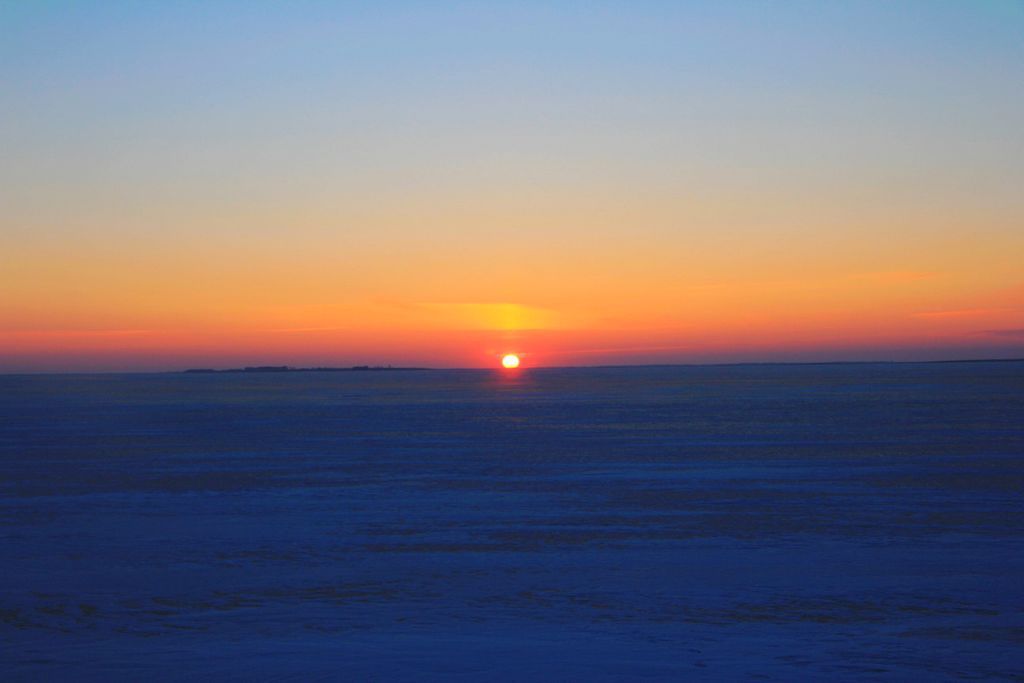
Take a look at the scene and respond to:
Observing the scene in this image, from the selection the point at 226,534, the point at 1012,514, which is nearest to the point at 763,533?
the point at 1012,514

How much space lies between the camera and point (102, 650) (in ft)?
38.5

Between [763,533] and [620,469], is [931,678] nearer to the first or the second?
[763,533]

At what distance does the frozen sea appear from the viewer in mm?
11328

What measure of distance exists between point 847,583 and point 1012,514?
7.18m

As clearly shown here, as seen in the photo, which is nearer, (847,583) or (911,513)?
(847,583)

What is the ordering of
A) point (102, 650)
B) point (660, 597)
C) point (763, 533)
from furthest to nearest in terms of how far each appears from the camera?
point (763, 533) < point (660, 597) < point (102, 650)

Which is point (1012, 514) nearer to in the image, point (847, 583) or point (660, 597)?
point (847, 583)

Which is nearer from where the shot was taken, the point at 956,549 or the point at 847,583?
the point at 847,583

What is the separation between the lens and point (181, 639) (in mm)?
12164

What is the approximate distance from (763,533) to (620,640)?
23.6ft

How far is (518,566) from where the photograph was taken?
1603cm

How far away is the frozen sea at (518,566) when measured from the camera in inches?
446

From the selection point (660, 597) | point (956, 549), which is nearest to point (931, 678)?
point (660, 597)

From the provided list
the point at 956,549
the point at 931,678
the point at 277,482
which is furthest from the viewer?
the point at 277,482
